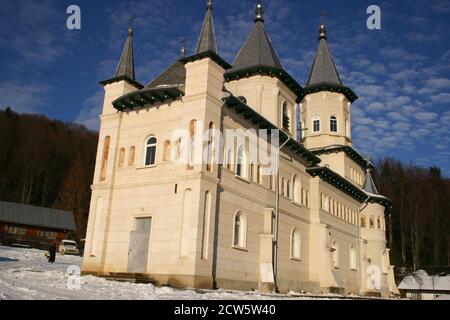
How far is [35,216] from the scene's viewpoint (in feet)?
158

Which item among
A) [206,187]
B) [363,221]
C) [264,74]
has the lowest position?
[206,187]

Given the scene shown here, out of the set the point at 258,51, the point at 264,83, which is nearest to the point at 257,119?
the point at 264,83

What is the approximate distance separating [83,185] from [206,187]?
45388 millimetres

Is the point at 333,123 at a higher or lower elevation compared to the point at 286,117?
higher

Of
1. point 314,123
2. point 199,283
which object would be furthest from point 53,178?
point 199,283

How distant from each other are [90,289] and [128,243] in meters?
6.30

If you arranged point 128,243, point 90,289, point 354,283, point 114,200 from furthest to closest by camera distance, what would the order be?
1. point 354,283
2. point 114,200
3. point 128,243
4. point 90,289

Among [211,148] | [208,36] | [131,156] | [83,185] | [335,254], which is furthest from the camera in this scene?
[83,185]

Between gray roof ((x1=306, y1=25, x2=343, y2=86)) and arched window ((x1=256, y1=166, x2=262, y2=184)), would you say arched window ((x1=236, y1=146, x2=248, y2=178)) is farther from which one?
gray roof ((x1=306, y1=25, x2=343, y2=86))

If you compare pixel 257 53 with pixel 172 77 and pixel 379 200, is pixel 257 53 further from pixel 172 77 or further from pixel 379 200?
pixel 379 200

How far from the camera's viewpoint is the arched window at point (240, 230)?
20.3 metres

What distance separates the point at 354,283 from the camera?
33.0m

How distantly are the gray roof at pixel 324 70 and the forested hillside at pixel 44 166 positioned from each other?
1357 inches

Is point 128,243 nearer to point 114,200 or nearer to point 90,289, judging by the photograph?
point 114,200
